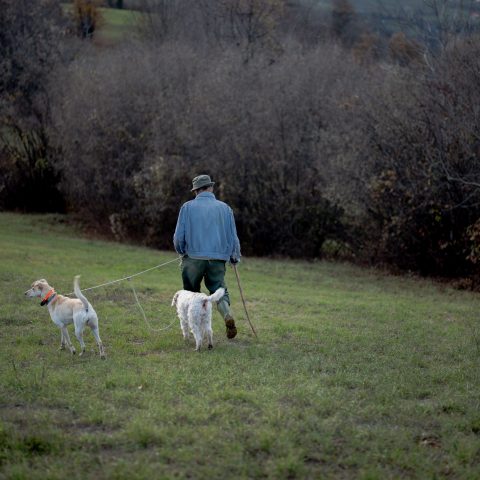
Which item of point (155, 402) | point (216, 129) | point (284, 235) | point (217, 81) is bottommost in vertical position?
point (284, 235)

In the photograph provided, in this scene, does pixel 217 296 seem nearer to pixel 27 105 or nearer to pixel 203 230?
pixel 203 230

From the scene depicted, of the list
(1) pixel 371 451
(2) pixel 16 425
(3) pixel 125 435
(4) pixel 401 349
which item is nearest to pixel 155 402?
(3) pixel 125 435

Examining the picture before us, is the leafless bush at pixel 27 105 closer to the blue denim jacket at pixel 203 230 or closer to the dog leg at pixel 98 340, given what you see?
the blue denim jacket at pixel 203 230

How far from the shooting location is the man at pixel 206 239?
364 inches

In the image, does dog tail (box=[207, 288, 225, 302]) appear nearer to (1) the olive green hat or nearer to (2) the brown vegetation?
(1) the olive green hat

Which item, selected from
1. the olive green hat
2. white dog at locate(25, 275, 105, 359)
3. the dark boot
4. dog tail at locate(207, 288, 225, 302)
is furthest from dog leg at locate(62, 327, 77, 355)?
the olive green hat

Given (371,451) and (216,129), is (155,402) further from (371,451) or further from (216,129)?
(216,129)

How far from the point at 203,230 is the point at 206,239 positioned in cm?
12

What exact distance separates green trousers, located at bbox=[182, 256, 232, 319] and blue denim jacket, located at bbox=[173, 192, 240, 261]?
4.8 inches

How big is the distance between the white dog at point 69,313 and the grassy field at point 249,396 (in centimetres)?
24

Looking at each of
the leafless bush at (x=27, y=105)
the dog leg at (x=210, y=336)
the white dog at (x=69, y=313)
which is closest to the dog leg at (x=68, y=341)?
the white dog at (x=69, y=313)

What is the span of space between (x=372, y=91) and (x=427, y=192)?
3.67m

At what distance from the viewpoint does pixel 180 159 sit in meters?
22.4

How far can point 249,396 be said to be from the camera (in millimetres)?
6828
